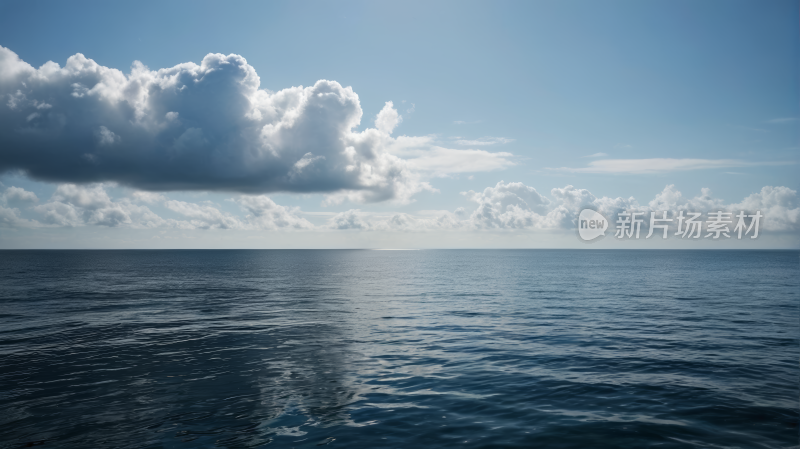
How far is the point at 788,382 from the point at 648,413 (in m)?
10.2

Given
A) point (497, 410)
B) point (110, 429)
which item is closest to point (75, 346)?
point (110, 429)

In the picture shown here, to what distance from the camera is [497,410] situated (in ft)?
56.6

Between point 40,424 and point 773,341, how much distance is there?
42474 millimetres

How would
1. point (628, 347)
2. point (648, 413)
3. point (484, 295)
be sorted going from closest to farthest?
point (648, 413) → point (628, 347) → point (484, 295)

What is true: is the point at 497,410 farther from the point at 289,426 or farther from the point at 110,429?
the point at 110,429

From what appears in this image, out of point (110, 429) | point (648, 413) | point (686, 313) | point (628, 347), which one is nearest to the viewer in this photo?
point (110, 429)

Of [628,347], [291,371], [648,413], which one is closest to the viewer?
[648,413]

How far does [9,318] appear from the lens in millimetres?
41250


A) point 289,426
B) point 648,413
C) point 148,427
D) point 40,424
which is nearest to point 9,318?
point 40,424

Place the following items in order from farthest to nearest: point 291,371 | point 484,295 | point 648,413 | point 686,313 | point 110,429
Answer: point 484,295, point 686,313, point 291,371, point 648,413, point 110,429

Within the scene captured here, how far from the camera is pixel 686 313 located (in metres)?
44.4

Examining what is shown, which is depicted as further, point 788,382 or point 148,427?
point 788,382

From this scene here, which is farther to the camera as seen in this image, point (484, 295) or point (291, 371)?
point (484, 295)

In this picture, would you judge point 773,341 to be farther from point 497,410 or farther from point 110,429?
point 110,429
